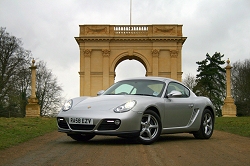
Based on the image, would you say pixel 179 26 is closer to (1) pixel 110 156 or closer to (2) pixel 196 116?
(2) pixel 196 116

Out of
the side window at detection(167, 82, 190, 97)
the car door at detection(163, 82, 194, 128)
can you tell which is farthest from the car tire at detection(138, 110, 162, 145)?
the side window at detection(167, 82, 190, 97)

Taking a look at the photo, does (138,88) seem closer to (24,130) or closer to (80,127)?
(80,127)

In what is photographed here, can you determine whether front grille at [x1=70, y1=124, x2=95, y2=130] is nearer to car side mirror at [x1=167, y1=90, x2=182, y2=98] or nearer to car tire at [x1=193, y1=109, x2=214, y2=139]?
car side mirror at [x1=167, y1=90, x2=182, y2=98]

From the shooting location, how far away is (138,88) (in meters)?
9.22

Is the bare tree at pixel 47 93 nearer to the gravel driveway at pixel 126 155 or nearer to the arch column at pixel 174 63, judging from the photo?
the arch column at pixel 174 63

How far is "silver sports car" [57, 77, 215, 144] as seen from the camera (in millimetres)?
7945

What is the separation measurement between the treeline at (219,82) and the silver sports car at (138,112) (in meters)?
50.9

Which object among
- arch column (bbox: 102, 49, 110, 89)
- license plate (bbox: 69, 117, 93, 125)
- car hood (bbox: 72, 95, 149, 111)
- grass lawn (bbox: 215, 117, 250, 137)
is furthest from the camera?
arch column (bbox: 102, 49, 110, 89)

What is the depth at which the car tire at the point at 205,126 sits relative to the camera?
1007 centimetres

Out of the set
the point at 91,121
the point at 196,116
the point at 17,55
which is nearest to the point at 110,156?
the point at 91,121

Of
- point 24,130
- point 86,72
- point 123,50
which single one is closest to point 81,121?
point 24,130

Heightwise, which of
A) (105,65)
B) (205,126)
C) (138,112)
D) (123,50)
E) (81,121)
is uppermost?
(123,50)

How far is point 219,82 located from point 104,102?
69082mm

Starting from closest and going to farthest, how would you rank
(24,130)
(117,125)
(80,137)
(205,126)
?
(117,125) → (80,137) → (205,126) → (24,130)
